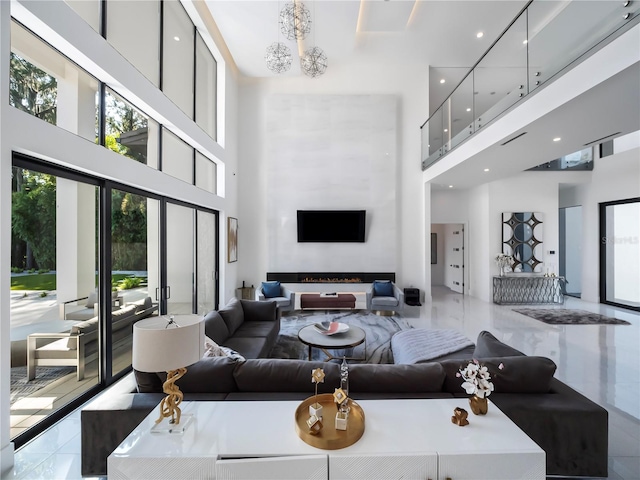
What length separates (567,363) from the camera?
3508 millimetres

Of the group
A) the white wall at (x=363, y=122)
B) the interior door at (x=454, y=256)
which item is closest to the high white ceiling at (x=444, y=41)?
the white wall at (x=363, y=122)

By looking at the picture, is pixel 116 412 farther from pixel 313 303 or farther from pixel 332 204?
pixel 332 204

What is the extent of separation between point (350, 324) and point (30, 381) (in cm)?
413

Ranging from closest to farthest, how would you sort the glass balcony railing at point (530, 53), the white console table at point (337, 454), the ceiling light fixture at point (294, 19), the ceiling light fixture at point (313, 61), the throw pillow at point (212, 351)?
1. the white console table at point (337, 454)
2. the throw pillow at point (212, 351)
3. the glass balcony railing at point (530, 53)
4. the ceiling light fixture at point (294, 19)
5. the ceiling light fixture at point (313, 61)

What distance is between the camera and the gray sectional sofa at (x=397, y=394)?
1621 millimetres

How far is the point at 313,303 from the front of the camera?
6102 mm

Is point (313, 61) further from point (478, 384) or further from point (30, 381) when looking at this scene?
point (30, 381)

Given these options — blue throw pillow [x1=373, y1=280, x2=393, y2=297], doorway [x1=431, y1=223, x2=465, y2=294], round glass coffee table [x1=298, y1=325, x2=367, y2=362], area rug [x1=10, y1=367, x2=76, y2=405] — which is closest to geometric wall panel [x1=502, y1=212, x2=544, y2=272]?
doorway [x1=431, y1=223, x2=465, y2=294]

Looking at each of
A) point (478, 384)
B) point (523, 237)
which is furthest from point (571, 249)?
point (478, 384)

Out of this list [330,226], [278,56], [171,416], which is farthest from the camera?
[330,226]

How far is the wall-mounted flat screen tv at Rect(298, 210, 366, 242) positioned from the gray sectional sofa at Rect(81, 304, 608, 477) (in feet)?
17.1

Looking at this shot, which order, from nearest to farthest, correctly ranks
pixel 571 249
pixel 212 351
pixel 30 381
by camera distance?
pixel 212 351
pixel 30 381
pixel 571 249

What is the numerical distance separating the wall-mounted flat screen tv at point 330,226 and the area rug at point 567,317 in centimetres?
399

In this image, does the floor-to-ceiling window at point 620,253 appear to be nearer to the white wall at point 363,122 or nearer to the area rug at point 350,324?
the white wall at point 363,122
